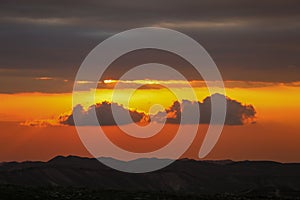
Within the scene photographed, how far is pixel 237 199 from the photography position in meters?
136

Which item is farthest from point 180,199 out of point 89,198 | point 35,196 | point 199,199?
point 35,196

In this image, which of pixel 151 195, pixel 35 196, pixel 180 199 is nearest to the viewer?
pixel 35 196

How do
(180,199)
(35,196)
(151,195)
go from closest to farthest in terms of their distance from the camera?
(35,196), (180,199), (151,195)

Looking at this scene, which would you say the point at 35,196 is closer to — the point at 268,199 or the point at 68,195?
the point at 68,195

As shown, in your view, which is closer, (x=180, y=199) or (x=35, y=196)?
(x=35, y=196)

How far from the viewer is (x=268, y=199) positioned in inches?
5546

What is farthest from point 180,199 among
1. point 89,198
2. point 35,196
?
point 35,196

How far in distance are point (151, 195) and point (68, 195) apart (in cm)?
2043

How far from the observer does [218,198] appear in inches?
5546

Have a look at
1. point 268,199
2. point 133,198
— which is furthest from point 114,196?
point 268,199

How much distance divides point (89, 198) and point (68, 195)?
4.03m

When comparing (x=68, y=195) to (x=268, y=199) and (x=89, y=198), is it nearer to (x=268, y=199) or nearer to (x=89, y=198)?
(x=89, y=198)

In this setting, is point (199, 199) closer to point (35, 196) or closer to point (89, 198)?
point (89, 198)

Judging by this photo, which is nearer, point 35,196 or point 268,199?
point 35,196
